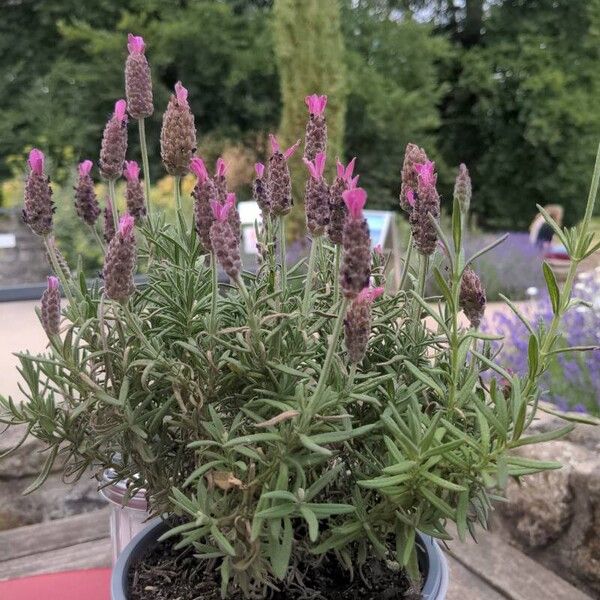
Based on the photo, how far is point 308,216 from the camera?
1.93ft

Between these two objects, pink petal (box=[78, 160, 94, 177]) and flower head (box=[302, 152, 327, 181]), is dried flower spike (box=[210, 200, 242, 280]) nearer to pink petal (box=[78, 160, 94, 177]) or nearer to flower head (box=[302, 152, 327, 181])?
flower head (box=[302, 152, 327, 181])

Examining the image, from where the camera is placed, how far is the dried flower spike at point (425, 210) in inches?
22.4

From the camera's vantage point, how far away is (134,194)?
0.72m

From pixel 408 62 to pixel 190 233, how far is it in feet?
27.5

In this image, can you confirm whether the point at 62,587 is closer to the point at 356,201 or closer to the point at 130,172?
the point at 130,172

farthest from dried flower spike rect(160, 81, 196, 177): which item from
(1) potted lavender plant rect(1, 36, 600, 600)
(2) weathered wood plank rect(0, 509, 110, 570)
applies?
(2) weathered wood plank rect(0, 509, 110, 570)

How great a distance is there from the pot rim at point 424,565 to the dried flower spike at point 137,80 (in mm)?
414

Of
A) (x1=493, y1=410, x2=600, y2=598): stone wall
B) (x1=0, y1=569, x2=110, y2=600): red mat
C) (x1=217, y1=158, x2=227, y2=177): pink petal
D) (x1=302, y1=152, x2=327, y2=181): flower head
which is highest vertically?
(x1=302, y1=152, x2=327, y2=181): flower head

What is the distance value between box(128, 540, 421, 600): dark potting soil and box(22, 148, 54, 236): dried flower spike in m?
0.32

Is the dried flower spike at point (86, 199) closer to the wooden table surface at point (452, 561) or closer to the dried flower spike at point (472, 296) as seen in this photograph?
the dried flower spike at point (472, 296)

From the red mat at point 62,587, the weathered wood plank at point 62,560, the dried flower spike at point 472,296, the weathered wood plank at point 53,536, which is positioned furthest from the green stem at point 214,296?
the weathered wood plank at point 53,536

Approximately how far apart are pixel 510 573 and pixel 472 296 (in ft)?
2.26

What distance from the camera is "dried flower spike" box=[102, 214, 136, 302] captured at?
523 mm

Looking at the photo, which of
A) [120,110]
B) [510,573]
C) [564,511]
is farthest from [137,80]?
[564,511]
